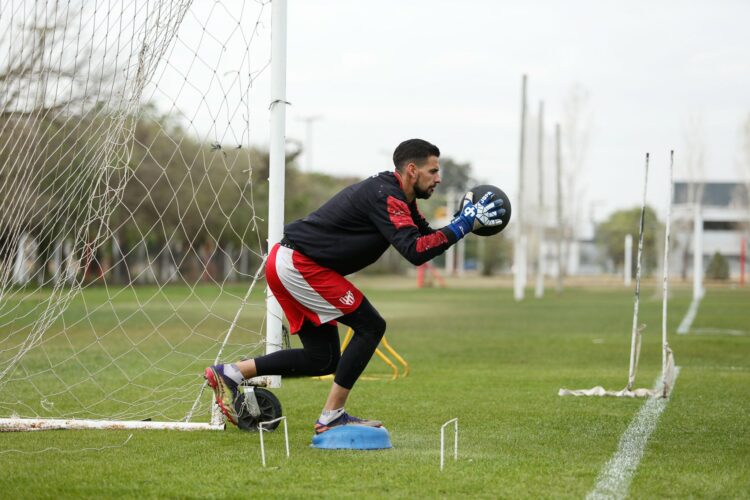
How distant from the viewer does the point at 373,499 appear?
4.92 m

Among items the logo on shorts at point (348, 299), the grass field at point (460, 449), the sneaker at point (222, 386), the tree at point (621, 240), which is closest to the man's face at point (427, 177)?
the logo on shorts at point (348, 299)

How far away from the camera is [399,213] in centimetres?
638

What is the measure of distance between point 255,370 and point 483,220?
1.82 metres

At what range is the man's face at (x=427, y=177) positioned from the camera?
21.4ft

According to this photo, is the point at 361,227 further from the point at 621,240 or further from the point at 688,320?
the point at 621,240

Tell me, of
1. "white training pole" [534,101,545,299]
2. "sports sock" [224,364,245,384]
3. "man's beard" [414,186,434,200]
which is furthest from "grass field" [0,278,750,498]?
"white training pole" [534,101,545,299]

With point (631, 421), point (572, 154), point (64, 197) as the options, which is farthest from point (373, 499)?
point (572, 154)

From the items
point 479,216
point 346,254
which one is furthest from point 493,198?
point 346,254

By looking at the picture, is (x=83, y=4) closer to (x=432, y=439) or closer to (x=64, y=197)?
(x=64, y=197)

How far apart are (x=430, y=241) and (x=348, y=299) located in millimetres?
Answer: 710

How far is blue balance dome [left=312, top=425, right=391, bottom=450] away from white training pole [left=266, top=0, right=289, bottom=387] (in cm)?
183

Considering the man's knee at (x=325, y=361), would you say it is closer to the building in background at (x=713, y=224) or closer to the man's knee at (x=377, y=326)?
the man's knee at (x=377, y=326)

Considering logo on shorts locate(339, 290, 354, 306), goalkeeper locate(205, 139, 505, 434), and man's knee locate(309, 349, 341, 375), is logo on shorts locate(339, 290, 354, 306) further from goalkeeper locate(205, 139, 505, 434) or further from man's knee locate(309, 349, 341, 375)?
man's knee locate(309, 349, 341, 375)

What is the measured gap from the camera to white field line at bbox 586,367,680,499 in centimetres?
521
